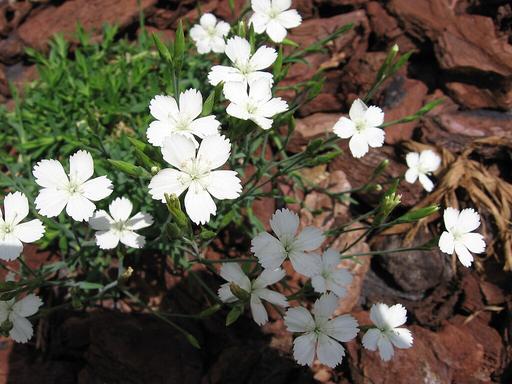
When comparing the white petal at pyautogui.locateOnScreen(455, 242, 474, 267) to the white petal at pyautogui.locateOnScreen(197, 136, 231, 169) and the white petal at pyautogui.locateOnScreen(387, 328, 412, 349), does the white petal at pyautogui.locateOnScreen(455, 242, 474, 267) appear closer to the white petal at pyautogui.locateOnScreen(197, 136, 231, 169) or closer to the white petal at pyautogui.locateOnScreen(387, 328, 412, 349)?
the white petal at pyautogui.locateOnScreen(387, 328, 412, 349)

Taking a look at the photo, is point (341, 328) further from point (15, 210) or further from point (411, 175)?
point (15, 210)

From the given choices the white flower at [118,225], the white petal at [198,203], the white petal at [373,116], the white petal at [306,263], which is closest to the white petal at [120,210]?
the white flower at [118,225]

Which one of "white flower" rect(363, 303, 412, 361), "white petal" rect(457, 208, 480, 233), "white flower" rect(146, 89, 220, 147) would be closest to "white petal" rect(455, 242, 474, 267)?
"white petal" rect(457, 208, 480, 233)

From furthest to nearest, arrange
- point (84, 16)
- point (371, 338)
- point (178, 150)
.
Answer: point (84, 16) < point (371, 338) < point (178, 150)

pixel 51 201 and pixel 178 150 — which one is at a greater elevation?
pixel 178 150

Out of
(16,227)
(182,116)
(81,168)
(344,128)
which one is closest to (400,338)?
(344,128)

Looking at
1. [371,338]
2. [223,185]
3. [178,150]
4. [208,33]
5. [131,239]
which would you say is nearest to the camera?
[178,150]

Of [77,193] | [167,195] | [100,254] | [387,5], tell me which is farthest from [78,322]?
[387,5]
